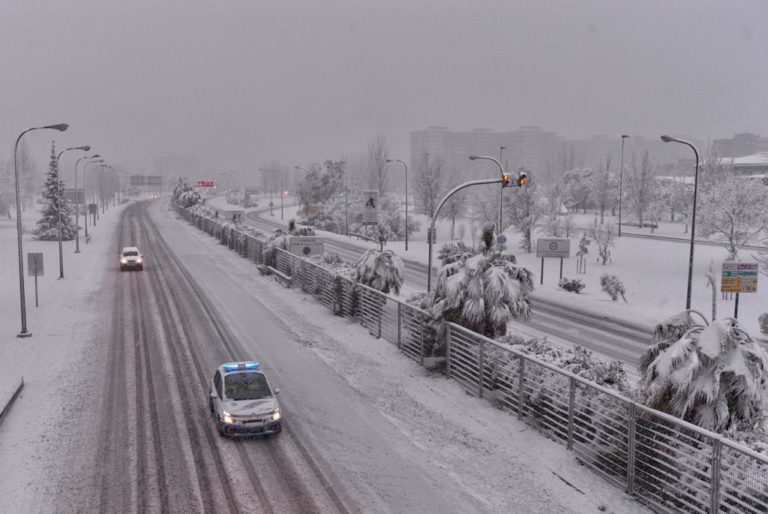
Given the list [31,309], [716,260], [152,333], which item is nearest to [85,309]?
[31,309]

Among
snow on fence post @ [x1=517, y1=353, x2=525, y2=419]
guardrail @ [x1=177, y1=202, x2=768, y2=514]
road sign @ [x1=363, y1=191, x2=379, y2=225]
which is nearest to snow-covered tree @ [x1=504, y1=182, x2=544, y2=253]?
road sign @ [x1=363, y1=191, x2=379, y2=225]

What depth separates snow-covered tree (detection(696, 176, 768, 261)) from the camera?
46125 millimetres

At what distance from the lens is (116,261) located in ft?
163

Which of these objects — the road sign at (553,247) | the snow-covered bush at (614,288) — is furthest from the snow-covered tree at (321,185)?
the snow-covered bush at (614,288)

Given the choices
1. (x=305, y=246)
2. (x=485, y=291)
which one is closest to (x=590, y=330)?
(x=485, y=291)

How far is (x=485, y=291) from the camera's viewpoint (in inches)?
731

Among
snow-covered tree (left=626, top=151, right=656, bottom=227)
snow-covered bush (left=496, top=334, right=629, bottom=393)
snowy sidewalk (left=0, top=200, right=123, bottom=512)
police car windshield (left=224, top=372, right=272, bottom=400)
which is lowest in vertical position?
snowy sidewalk (left=0, top=200, right=123, bottom=512)

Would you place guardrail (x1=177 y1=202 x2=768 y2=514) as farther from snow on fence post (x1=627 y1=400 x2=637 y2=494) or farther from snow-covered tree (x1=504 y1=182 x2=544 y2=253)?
snow-covered tree (x1=504 y1=182 x2=544 y2=253)

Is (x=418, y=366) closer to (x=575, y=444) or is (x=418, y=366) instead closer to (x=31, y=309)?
(x=575, y=444)

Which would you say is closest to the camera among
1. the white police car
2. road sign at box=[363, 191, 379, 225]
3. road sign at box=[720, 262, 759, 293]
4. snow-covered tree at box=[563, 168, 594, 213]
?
the white police car

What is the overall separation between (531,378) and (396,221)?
67.3 metres

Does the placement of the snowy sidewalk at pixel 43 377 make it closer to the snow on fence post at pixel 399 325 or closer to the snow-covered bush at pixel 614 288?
the snow on fence post at pixel 399 325

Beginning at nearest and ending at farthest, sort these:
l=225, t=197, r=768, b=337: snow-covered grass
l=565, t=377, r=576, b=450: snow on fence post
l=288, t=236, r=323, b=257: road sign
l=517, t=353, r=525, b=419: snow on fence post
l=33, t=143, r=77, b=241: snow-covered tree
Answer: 1. l=565, t=377, r=576, b=450: snow on fence post
2. l=517, t=353, r=525, b=419: snow on fence post
3. l=225, t=197, r=768, b=337: snow-covered grass
4. l=288, t=236, r=323, b=257: road sign
5. l=33, t=143, r=77, b=241: snow-covered tree

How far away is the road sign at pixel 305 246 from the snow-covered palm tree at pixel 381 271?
1068 cm
